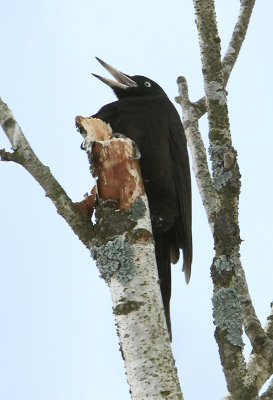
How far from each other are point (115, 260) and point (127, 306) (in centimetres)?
18

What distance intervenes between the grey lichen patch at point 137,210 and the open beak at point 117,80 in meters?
2.60

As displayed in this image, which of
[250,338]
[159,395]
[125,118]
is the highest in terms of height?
[125,118]

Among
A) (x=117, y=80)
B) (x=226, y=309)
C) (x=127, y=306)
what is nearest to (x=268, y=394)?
(x=226, y=309)

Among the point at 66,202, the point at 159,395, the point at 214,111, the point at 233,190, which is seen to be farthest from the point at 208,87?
the point at 159,395

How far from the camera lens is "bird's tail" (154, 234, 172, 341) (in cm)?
449

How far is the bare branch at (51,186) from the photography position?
337cm

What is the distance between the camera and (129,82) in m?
5.87

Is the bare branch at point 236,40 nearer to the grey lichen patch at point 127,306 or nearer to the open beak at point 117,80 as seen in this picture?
the open beak at point 117,80

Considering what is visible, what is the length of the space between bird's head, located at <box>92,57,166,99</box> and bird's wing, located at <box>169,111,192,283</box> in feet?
1.31

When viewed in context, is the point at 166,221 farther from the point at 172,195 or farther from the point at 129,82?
the point at 129,82

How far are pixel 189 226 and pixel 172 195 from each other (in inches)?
8.5

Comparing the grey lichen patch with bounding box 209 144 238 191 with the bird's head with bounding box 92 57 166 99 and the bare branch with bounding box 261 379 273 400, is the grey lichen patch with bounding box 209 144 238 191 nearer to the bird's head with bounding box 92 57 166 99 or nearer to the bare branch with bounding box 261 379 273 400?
the bare branch with bounding box 261 379 273 400

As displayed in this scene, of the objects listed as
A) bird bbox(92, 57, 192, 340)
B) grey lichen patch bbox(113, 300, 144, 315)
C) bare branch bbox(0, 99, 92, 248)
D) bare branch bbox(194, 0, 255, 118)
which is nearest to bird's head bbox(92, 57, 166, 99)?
bird bbox(92, 57, 192, 340)

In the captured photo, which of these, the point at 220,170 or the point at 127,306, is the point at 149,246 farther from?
the point at 220,170
